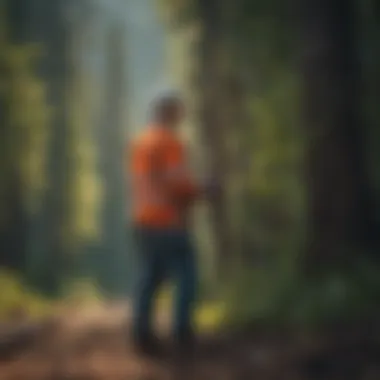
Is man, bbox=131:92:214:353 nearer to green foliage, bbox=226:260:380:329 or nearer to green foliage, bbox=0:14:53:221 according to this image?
green foliage, bbox=226:260:380:329

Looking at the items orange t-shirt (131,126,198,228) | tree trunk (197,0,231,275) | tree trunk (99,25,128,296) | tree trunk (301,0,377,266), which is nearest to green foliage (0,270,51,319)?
tree trunk (99,25,128,296)

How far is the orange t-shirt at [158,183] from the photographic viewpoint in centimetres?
187

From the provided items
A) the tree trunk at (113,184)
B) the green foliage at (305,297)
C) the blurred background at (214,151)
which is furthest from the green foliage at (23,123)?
the green foliage at (305,297)

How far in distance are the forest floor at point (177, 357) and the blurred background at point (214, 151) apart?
40 mm

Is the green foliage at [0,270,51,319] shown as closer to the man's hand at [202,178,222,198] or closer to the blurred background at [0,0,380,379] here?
the blurred background at [0,0,380,379]

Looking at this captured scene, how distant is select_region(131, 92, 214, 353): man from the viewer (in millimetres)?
1872

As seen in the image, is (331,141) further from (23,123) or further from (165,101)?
(23,123)

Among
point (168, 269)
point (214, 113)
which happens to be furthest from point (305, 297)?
point (214, 113)

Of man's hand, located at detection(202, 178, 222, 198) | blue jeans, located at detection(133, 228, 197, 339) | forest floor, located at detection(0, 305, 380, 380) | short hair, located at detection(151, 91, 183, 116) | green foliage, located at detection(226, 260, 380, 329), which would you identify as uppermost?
short hair, located at detection(151, 91, 183, 116)

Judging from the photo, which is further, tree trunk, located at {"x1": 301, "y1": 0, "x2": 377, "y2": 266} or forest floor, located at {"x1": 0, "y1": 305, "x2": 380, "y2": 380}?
tree trunk, located at {"x1": 301, "y1": 0, "x2": 377, "y2": 266}

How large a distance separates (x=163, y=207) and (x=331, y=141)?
0.36 meters

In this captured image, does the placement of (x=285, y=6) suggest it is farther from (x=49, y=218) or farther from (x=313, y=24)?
(x=49, y=218)

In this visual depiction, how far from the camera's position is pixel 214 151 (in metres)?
1.91

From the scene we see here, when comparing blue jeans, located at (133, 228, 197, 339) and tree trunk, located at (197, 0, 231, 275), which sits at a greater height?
tree trunk, located at (197, 0, 231, 275)
